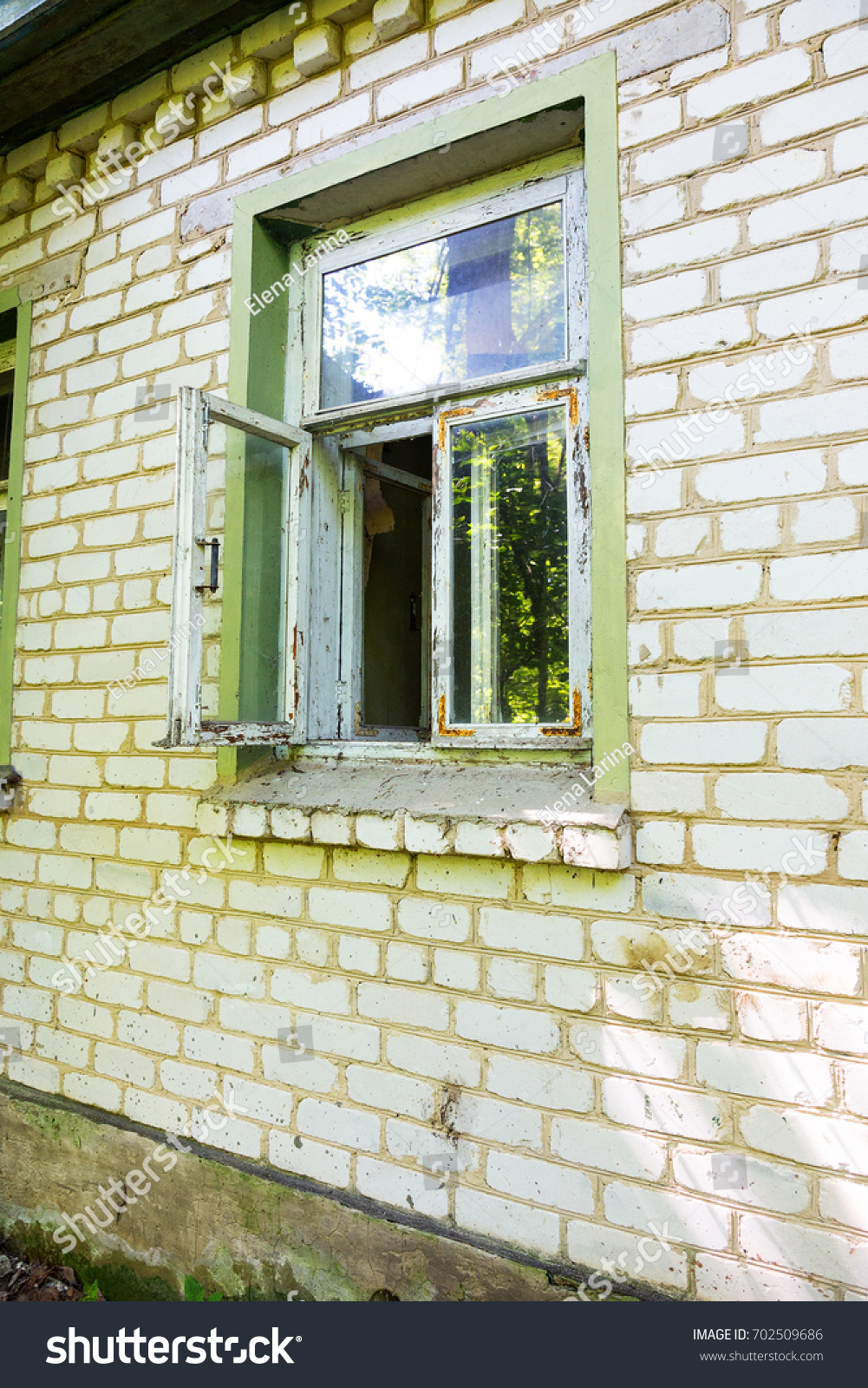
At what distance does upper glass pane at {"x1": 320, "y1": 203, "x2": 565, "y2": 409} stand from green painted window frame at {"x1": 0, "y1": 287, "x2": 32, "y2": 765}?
1366 millimetres

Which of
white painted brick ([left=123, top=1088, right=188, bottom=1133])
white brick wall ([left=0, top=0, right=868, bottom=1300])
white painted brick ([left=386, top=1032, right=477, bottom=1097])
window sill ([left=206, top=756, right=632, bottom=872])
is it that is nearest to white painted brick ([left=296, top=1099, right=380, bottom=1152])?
white brick wall ([left=0, top=0, right=868, bottom=1300])

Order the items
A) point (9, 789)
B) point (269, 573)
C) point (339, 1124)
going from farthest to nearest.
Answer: point (9, 789), point (269, 573), point (339, 1124)

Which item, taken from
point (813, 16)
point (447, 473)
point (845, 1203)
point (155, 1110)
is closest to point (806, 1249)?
point (845, 1203)

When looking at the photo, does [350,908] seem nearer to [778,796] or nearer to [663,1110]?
[663,1110]

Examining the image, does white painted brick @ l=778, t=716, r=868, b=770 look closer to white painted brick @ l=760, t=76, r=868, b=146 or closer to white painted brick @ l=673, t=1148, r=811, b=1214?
white painted brick @ l=673, t=1148, r=811, b=1214

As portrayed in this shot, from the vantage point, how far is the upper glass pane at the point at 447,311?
2285mm

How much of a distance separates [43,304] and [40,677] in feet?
4.81

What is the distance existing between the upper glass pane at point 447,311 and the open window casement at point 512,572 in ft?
0.52

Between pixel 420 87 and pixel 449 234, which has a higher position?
pixel 420 87

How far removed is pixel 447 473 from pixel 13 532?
1.92 metres

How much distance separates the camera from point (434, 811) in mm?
2074

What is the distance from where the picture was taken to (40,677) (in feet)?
10.1

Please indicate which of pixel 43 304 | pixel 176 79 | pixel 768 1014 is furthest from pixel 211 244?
pixel 768 1014

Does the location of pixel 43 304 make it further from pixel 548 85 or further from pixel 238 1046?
pixel 238 1046
